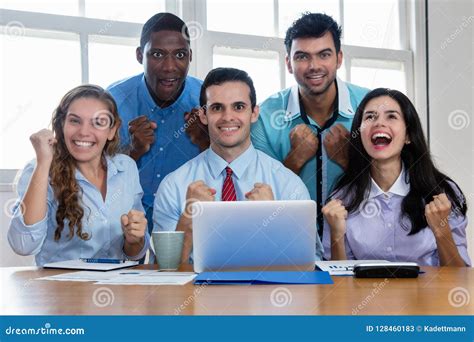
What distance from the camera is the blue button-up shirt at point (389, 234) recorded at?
6.89 ft

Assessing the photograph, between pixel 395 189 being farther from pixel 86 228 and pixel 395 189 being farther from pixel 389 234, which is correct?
pixel 86 228

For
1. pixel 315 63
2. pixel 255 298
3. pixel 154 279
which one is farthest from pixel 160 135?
pixel 255 298

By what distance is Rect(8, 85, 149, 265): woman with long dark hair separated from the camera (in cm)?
194

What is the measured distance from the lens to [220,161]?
247 cm

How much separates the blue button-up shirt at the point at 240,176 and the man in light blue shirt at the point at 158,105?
0.29 metres

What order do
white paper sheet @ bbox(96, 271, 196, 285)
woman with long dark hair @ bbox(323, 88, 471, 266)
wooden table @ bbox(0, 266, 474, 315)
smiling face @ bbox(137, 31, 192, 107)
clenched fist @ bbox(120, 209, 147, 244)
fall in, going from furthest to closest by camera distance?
smiling face @ bbox(137, 31, 192, 107) → woman with long dark hair @ bbox(323, 88, 471, 266) → clenched fist @ bbox(120, 209, 147, 244) → white paper sheet @ bbox(96, 271, 196, 285) → wooden table @ bbox(0, 266, 474, 315)

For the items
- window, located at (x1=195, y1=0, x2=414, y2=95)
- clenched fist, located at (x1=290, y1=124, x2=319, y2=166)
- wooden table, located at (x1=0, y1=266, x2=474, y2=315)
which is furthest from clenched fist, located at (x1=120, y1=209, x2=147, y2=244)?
window, located at (x1=195, y1=0, x2=414, y2=95)

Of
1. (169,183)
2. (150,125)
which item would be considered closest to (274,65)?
(150,125)

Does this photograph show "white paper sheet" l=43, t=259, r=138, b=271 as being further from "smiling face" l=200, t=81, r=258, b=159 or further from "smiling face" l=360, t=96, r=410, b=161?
"smiling face" l=360, t=96, r=410, b=161

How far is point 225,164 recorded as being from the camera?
2.47 m

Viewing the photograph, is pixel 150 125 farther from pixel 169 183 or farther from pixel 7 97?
pixel 7 97

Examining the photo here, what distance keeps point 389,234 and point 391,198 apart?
152 millimetres

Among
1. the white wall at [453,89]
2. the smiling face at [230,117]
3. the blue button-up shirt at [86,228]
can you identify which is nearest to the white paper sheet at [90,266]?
the blue button-up shirt at [86,228]

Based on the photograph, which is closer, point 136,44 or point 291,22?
point 136,44
